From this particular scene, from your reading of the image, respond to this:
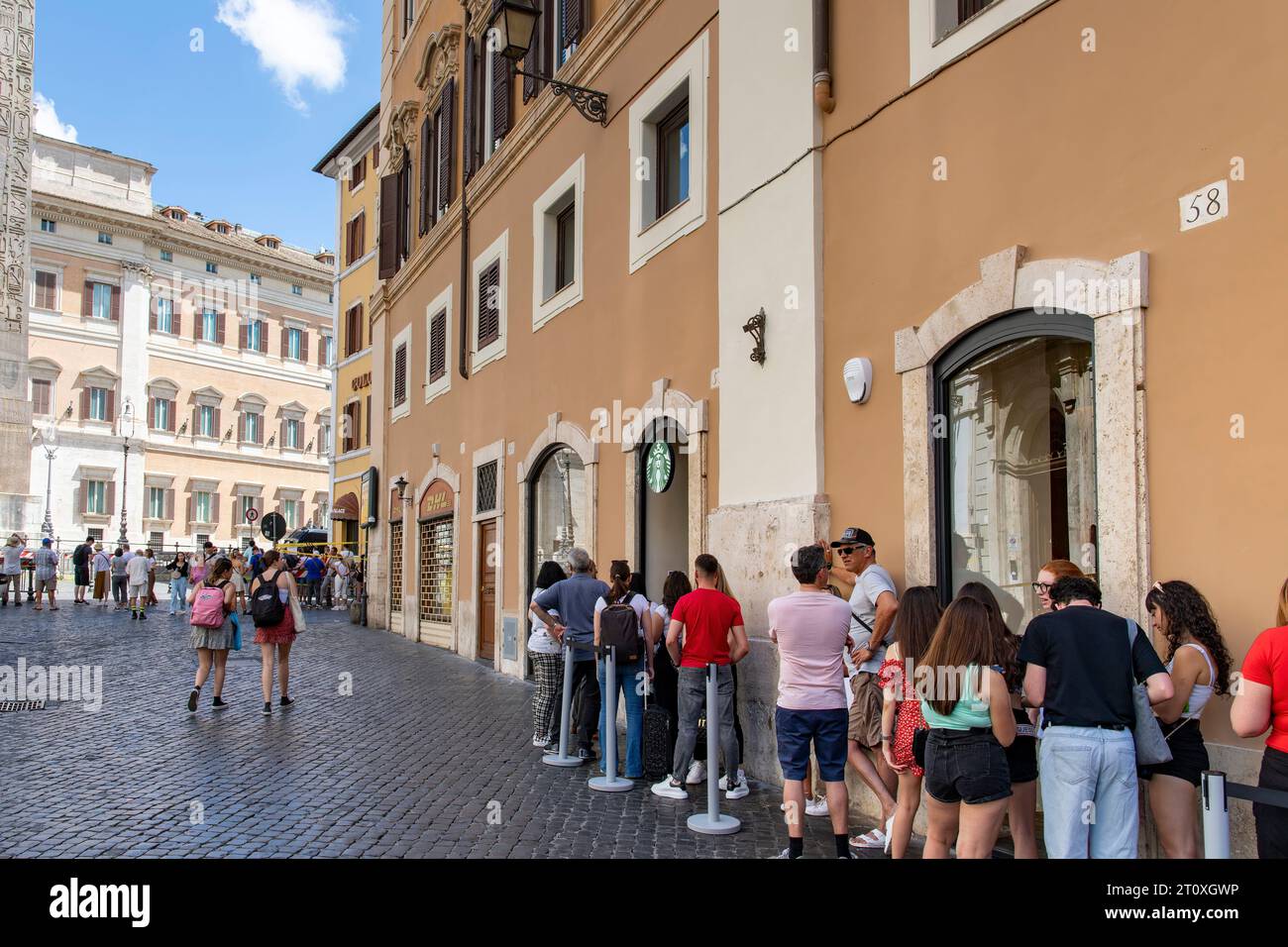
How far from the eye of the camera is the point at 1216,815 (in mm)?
3383

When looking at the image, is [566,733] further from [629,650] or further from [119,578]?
[119,578]

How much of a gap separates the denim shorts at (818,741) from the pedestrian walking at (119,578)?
23.9m

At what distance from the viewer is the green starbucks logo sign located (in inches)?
411

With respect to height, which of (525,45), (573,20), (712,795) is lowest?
(712,795)

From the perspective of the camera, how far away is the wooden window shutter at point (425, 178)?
20.0m

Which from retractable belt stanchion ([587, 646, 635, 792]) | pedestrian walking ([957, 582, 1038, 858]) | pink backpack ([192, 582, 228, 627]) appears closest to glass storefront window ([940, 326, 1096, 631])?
pedestrian walking ([957, 582, 1038, 858])

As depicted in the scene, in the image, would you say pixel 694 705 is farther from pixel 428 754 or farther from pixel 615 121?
pixel 615 121

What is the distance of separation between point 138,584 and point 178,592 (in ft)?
4.48

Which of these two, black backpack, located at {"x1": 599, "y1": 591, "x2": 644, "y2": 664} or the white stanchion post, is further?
black backpack, located at {"x1": 599, "y1": 591, "x2": 644, "y2": 664}

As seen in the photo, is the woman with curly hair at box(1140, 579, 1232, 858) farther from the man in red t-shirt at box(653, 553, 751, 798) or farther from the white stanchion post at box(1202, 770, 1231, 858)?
the man in red t-shirt at box(653, 553, 751, 798)

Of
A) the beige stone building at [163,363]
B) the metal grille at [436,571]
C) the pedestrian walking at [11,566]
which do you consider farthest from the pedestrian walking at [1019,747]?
the beige stone building at [163,363]

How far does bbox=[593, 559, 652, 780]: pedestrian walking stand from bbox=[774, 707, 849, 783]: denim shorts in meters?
2.37

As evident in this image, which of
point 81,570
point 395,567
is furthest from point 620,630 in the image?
point 81,570
